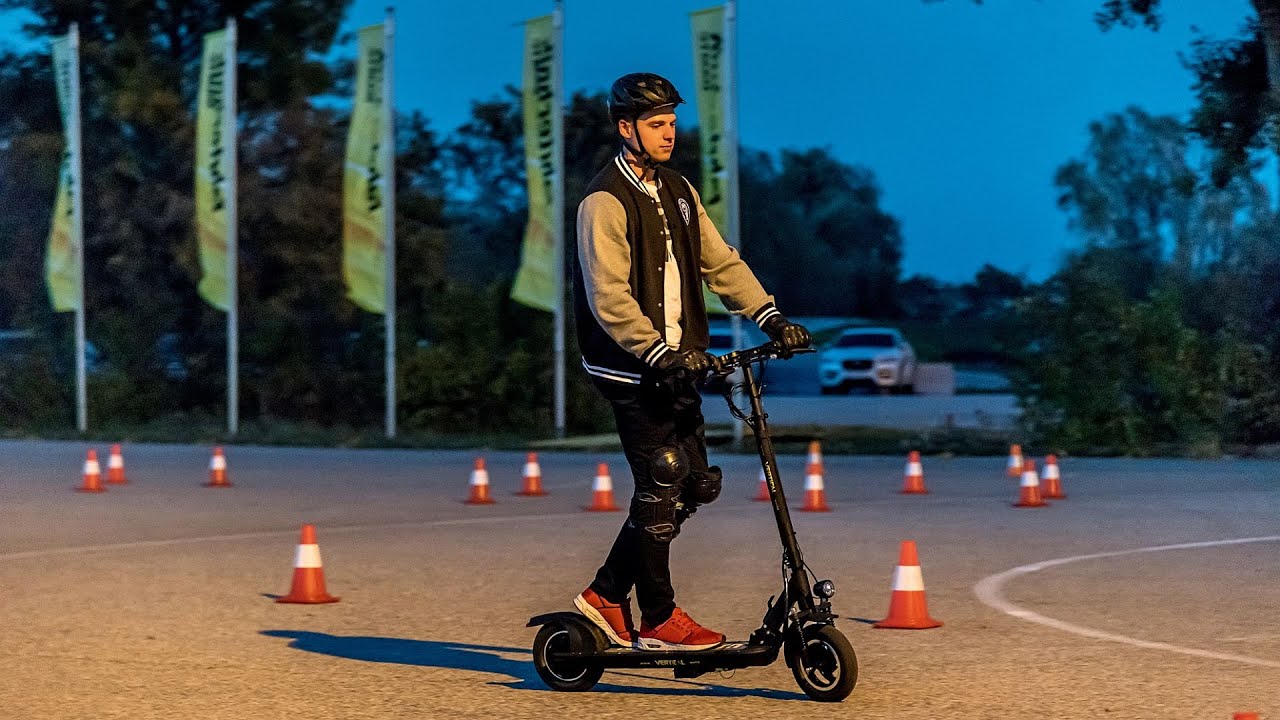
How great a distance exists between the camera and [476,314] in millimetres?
31500

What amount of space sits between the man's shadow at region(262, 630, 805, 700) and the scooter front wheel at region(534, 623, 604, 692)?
0.36ft

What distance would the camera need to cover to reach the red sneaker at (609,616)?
7.41m

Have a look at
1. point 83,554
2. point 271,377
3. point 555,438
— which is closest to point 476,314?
point 555,438

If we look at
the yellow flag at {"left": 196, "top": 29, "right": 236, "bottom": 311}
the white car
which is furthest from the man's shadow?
the white car

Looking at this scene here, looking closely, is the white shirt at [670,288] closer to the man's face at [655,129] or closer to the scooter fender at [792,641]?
the man's face at [655,129]

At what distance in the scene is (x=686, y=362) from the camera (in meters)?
6.87

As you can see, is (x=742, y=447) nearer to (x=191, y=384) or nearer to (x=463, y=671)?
(x=191, y=384)

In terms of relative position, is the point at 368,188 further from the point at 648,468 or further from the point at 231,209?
the point at 648,468

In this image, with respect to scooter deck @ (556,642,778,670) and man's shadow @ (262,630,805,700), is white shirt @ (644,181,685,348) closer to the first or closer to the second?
scooter deck @ (556,642,778,670)

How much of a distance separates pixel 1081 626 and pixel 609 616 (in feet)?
8.92

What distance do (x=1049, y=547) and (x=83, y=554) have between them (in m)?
6.36

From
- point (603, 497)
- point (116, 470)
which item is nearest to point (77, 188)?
point (116, 470)

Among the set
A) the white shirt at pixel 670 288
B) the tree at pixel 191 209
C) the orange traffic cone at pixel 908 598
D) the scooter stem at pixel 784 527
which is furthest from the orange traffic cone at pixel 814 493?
the tree at pixel 191 209

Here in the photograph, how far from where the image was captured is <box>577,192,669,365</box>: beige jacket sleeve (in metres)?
7.02
